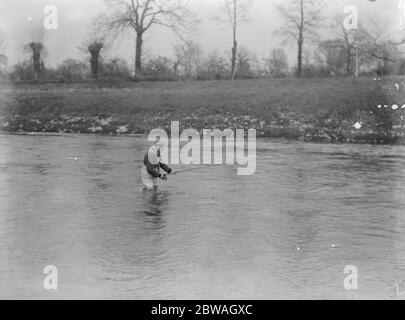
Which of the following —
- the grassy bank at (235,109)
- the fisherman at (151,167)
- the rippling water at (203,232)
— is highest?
the grassy bank at (235,109)

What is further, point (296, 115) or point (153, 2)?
point (153, 2)

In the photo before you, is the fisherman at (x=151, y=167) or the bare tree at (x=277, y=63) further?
the bare tree at (x=277, y=63)

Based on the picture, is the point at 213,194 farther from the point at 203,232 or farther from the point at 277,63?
the point at 277,63

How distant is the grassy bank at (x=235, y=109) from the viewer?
33.0m

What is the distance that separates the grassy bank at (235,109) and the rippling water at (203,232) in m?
A: 13.2

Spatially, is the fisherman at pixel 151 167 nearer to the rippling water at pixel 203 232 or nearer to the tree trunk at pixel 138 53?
the rippling water at pixel 203 232

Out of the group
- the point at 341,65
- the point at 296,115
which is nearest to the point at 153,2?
the point at 296,115

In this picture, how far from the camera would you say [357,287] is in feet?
26.5

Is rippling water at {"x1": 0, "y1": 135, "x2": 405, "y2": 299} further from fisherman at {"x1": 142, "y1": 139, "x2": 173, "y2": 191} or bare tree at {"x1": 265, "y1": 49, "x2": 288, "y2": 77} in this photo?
bare tree at {"x1": 265, "y1": 49, "x2": 288, "y2": 77}

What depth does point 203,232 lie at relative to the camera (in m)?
11.0

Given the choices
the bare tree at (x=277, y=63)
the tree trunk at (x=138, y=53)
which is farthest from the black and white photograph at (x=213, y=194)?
the bare tree at (x=277, y=63)

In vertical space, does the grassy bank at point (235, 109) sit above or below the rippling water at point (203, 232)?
above
